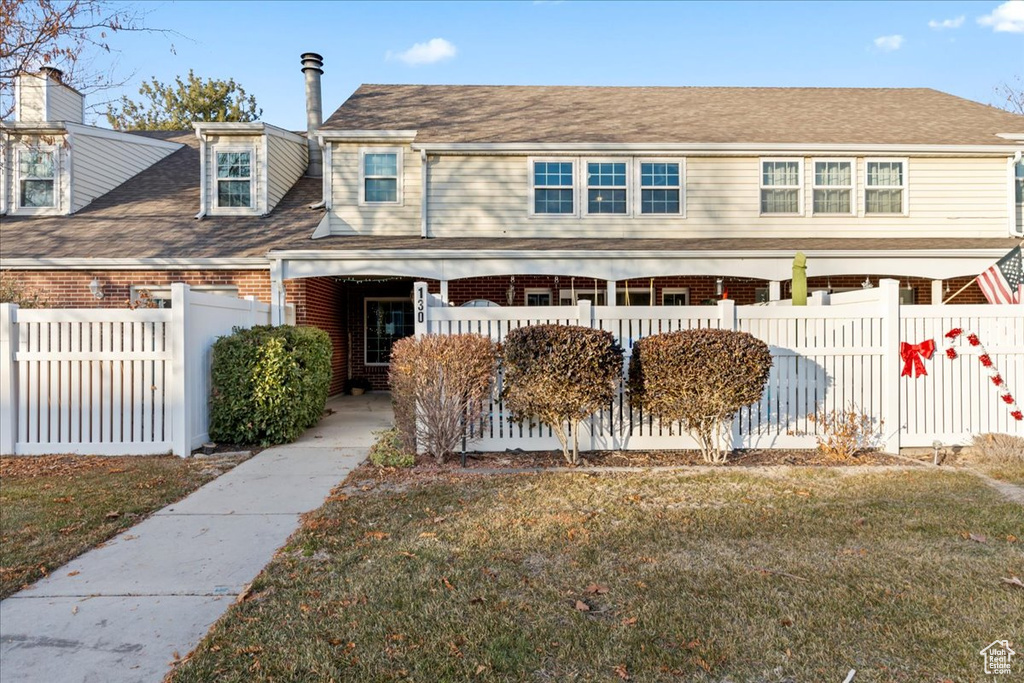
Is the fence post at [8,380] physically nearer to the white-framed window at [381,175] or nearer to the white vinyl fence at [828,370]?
the white vinyl fence at [828,370]

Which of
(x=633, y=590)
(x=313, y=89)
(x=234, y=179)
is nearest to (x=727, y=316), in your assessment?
(x=633, y=590)

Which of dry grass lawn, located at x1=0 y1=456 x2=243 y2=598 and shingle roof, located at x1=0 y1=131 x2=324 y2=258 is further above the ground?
shingle roof, located at x1=0 y1=131 x2=324 y2=258

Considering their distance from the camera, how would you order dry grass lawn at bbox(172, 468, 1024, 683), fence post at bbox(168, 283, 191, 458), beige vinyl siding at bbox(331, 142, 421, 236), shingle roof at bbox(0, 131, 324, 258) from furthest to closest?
beige vinyl siding at bbox(331, 142, 421, 236)
shingle roof at bbox(0, 131, 324, 258)
fence post at bbox(168, 283, 191, 458)
dry grass lawn at bbox(172, 468, 1024, 683)

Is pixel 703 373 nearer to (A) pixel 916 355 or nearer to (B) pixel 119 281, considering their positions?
(A) pixel 916 355

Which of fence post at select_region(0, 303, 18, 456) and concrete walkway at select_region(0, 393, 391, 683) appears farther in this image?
fence post at select_region(0, 303, 18, 456)

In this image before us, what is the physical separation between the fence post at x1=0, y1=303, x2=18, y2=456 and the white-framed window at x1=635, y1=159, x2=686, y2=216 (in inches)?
408

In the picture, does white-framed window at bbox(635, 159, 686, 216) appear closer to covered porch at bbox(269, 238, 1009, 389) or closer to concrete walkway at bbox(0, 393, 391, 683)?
covered porch at bbox(269, 238, 1009, 389)

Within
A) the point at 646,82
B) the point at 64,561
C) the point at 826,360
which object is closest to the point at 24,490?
the point at 64,561

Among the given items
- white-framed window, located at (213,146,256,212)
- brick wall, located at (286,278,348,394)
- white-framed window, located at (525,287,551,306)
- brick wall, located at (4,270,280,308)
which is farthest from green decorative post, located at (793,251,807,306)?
white-framed window, located at (213,146,256,212)

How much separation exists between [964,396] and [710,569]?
543 centimetres

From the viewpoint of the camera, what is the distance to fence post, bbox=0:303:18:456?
710 cm

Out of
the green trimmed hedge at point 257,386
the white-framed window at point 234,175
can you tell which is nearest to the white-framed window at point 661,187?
the green trimmed hedge at point 257,386

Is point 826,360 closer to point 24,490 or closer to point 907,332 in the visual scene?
point 907,332

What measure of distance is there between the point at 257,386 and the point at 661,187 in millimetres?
8882
